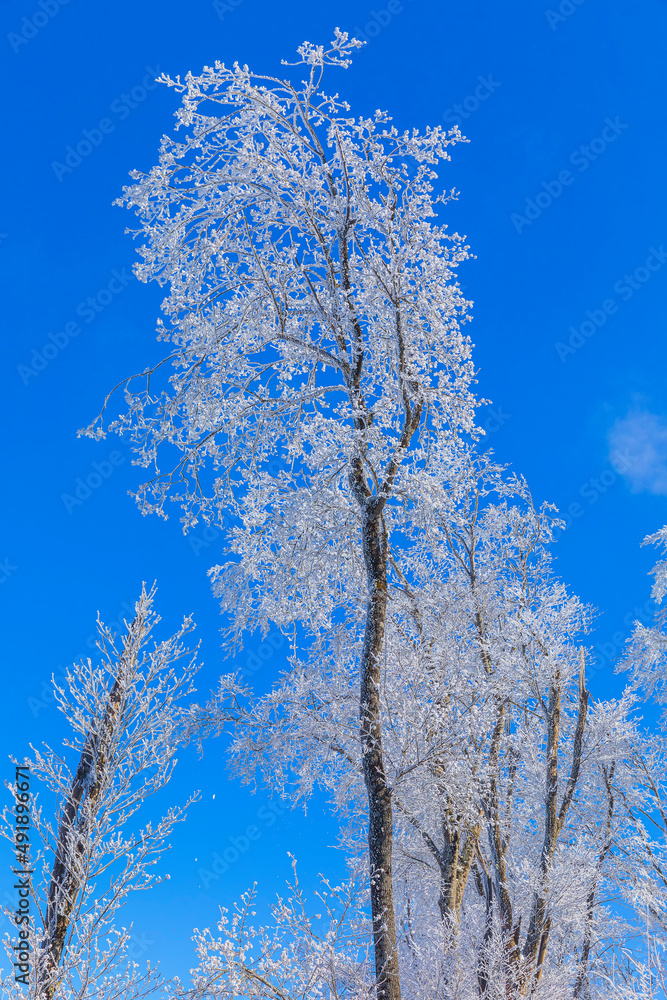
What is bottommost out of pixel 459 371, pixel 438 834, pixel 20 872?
pixel 20 872

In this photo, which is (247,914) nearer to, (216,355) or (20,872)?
(20,872)

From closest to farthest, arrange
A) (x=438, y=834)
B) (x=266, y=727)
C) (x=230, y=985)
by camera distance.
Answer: (x=230, y=985), (x=266, y=727), (x=438, y=834)

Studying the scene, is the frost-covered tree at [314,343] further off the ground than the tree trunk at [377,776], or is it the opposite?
the frost-covered tree at [314,343]

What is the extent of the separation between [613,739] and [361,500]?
646 centimetres

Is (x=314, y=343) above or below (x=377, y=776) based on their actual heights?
above

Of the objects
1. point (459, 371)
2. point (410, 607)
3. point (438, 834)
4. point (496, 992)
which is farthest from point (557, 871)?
point (459, 371)

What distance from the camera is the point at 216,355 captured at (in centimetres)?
937

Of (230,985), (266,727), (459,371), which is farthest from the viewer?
(266,727)

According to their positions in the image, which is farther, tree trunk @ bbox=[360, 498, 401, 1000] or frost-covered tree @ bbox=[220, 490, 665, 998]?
frost-covered tree @ bbox=[220, 490, 665, 998]

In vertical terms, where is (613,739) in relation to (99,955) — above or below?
above

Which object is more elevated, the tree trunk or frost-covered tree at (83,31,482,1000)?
frost-covered tree at (83,31,482,1000)

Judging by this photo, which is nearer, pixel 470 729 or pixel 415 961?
pixel 470 729

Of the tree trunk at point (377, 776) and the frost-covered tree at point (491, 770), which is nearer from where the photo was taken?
the tree trunk at point (377, 776)

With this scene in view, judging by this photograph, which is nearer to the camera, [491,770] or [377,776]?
[377,776]
